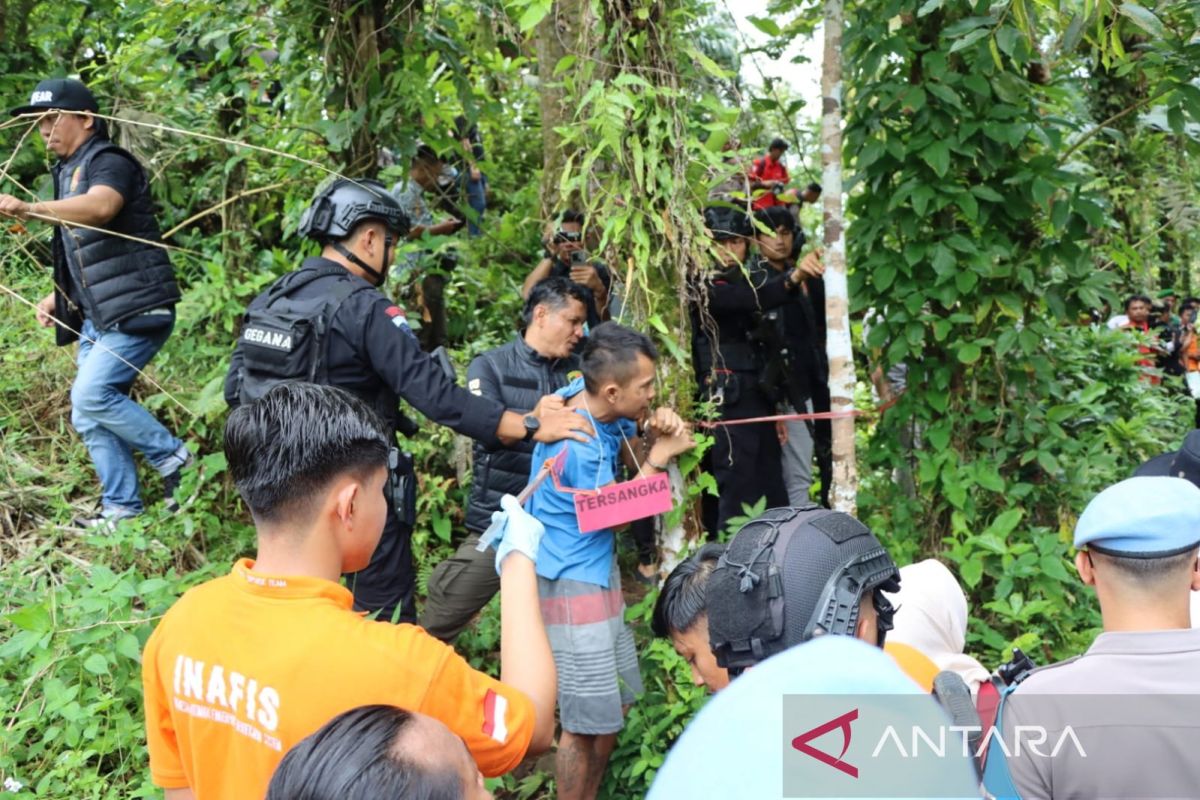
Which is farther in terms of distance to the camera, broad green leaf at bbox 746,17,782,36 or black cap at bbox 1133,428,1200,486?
broad green leaf at bbox 746,17,782,36

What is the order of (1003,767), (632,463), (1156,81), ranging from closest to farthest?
(1003,767) → (632,463) → (1156,81)

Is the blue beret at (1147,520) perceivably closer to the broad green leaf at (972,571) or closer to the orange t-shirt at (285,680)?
the orange t-shirt at (285,680)

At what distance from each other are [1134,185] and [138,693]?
869 centimetres

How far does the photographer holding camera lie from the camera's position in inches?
202

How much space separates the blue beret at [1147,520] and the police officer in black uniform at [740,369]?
9.43 feet

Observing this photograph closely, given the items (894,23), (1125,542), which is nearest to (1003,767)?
(1125,542)

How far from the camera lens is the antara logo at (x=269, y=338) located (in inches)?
129

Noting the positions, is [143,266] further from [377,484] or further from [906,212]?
[906,212]

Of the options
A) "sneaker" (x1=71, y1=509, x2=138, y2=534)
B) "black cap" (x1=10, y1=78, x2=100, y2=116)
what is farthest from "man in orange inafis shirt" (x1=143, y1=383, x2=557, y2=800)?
"black cap" (x1=10, y1=78, x2=100, y2=116)

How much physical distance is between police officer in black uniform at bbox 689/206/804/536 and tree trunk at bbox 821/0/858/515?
0.83 metres

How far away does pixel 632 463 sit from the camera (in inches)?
146

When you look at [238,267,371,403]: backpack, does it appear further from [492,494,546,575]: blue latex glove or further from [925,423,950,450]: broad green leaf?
[925,423,950,450]: broad green leaf

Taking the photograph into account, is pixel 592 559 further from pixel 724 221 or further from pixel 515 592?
pixel 724 221

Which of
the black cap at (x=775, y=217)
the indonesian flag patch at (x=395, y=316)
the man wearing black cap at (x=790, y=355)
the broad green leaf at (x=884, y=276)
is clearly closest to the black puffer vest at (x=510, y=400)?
the indonesian flag patch at (x=395, y=316)
